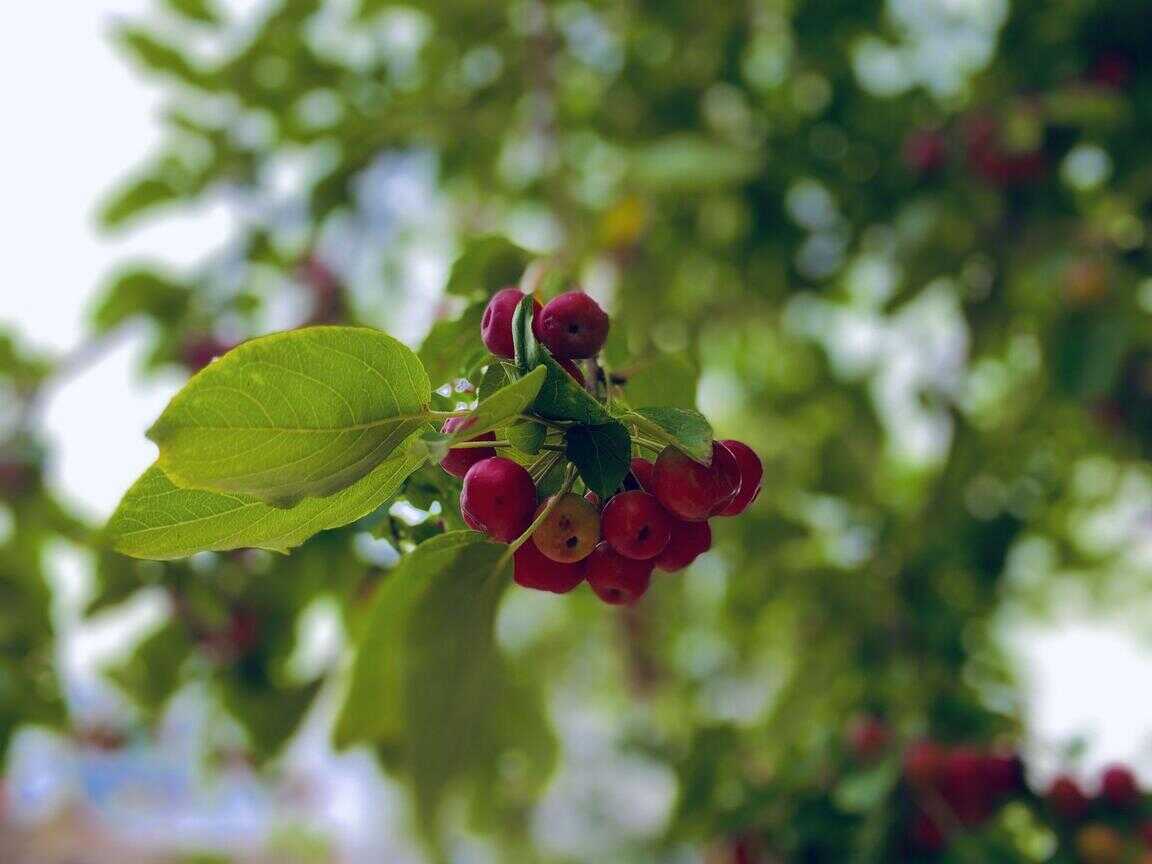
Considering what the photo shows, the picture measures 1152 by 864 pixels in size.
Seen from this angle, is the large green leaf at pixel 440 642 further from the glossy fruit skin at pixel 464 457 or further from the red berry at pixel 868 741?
the red berry at pixel 868 741

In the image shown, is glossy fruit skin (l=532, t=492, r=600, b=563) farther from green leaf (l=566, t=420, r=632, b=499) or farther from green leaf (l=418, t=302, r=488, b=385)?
green leaf (l=418, t=302, r=488, b=385)

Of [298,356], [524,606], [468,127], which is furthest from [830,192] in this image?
[524,606]

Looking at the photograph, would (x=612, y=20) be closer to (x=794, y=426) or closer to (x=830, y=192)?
(x=830, y=192)

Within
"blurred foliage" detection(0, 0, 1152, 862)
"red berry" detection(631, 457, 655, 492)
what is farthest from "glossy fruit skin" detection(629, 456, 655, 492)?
"blurred foliage" detection(0, 0, 1152, 862)

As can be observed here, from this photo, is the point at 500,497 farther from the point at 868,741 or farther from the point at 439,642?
the point at 868,741

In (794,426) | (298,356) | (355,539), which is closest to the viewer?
(298,356)

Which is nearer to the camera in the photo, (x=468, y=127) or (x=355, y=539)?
(x=355, y=539)
